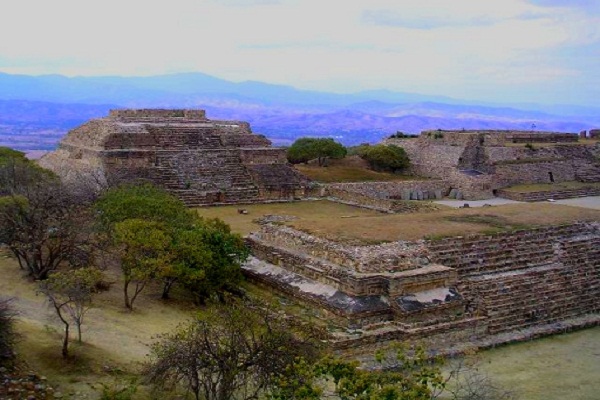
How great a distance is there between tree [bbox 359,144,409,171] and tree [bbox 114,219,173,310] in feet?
69.9

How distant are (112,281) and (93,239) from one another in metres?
1.29

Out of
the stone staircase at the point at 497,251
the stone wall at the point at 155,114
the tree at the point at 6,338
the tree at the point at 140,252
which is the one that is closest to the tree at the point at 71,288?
the tree at the point at 6,338

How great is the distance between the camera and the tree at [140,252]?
14.0 meters

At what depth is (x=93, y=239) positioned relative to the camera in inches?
638

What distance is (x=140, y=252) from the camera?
14484 millimetres

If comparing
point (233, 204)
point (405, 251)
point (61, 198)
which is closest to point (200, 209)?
point (233, 204)

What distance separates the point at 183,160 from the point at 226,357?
18517 mm

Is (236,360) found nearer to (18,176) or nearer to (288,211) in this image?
(18,176)

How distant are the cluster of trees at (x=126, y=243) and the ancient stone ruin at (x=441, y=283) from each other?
1.31 metres

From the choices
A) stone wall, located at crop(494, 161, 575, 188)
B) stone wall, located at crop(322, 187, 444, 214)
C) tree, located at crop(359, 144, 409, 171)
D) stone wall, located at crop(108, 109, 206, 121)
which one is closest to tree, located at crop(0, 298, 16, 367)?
stone wall, located at crop(322, 187, 444, 214)

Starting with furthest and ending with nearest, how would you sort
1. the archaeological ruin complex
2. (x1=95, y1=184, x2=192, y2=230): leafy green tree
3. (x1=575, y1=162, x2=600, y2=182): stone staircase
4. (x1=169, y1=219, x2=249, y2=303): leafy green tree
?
(x1=575, y1=162, x2=600, y2=182): stone staircase < (x1=95, y1=184, x2=192, y2=230): leafy green tree < (x1=169, y1=219, x2=249, y2=303): leafy green tree < the archaeological ruin complex

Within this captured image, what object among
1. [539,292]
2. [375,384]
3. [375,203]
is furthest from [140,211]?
[375,203]

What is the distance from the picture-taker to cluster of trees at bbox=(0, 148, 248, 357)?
1434 centimetres

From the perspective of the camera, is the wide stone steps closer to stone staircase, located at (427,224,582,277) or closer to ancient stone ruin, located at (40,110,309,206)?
stone staircase, located at (427,224,582,277)
